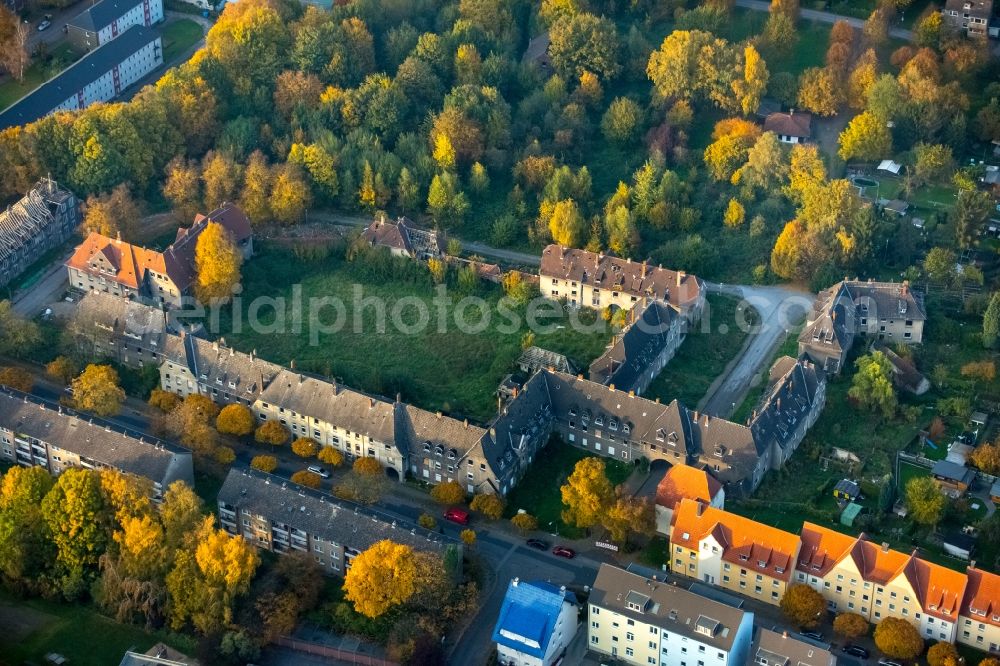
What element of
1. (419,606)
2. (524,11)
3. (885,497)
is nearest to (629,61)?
(524,11)

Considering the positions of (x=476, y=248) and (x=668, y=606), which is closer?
(x=668, y=606)

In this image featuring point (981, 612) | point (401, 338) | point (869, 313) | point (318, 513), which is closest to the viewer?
point (981, 612)

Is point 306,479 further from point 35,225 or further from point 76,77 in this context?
point 76,77

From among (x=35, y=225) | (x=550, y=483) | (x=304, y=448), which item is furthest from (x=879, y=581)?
(x=35, y=225)

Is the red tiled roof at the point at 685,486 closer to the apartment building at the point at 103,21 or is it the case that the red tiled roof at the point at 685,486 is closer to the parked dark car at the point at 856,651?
the parked dark car at the point at 856,651

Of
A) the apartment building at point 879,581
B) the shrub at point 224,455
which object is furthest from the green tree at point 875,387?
the shrub at point 224,455

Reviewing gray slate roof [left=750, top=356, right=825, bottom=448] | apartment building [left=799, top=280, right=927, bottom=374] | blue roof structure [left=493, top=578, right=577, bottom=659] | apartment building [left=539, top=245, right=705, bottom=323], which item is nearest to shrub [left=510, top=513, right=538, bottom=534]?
blue roof structure [left=493, top=578, right=577, bottom=659]

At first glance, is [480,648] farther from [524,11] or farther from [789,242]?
[524,11]
